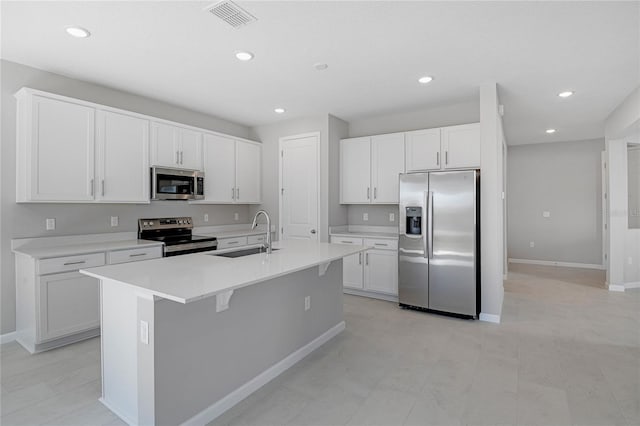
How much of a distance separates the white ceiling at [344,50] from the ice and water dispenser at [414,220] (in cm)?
141

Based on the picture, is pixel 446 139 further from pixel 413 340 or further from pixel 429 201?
pixel 413 340

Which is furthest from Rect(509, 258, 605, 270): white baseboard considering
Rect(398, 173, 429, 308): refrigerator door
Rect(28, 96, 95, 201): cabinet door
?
Rect(28, 96, 95, 201): cabinet door

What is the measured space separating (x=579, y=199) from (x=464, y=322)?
508 cm

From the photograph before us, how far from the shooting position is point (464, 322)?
147 inches

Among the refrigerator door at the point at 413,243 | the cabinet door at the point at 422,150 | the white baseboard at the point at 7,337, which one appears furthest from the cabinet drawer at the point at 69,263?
the cabinet door at the point at 422,150

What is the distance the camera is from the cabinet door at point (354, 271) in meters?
4.76

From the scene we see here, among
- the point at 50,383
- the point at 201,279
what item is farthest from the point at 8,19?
the point at 50,383

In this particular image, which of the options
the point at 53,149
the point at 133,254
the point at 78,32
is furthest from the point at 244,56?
the point at 133,254

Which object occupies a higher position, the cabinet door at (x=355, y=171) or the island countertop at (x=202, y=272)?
the cabinet door at (x=355, y=171)

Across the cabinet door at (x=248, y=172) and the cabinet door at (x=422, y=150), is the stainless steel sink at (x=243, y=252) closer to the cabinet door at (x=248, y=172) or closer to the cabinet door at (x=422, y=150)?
the cabinet door at (x=248, y=172)

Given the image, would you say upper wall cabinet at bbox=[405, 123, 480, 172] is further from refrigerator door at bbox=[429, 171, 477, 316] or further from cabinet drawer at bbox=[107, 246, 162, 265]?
cabinet drawer at bbox=[107, 246, 162, 265]

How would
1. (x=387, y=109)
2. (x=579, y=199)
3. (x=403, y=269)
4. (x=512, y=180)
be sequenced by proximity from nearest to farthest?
(x=403, y=269), (x=387, y=109), (x=579, y=199), (x=512, y=180)

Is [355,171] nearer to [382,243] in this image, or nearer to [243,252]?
[382,243]

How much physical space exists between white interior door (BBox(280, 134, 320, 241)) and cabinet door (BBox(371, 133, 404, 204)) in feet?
2.81
